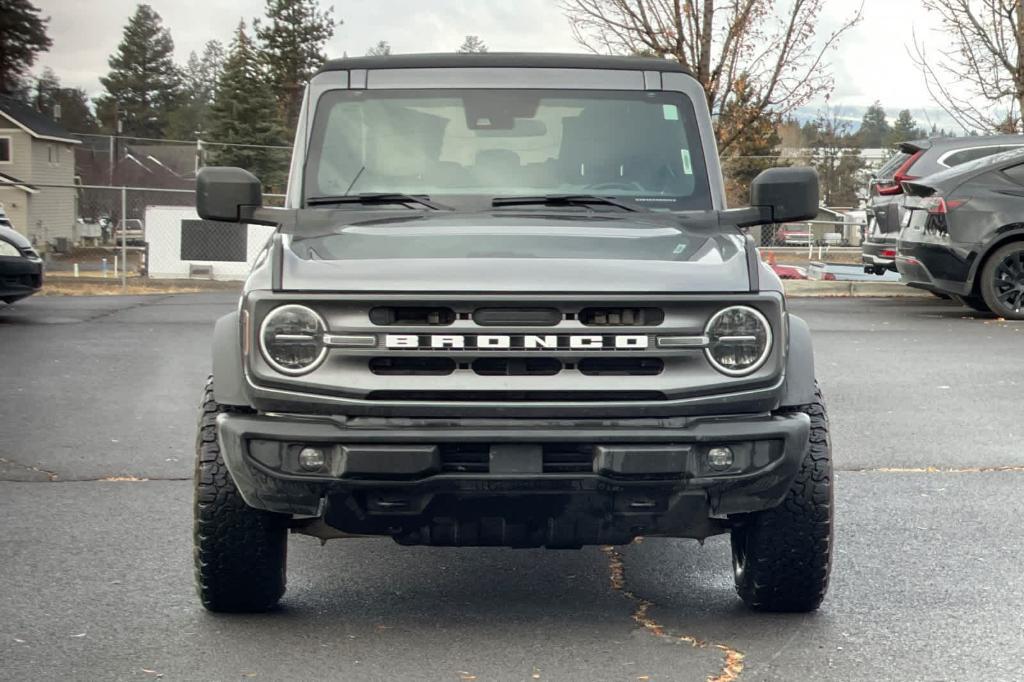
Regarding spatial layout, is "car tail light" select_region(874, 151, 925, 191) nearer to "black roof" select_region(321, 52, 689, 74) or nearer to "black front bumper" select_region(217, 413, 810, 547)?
"black roof" select_region(321, 52, 689, 74)

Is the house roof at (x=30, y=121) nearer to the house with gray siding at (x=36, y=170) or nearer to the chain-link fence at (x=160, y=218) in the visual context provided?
the house with gray siding at (x=36, y=170)

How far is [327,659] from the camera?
484 centimetres

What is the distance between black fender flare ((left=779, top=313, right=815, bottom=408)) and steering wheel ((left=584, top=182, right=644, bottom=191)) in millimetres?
1041

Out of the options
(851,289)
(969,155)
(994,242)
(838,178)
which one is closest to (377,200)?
(994,242)

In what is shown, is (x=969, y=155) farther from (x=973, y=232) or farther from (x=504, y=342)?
(x=504, y=342)

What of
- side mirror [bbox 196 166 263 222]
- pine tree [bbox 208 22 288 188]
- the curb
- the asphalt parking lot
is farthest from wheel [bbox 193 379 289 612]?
pine tree [bbox 208 22 288 188]

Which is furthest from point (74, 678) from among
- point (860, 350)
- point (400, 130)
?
point (860, 350)

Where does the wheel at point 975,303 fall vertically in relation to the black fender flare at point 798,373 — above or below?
below

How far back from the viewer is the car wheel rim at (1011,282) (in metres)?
16.9

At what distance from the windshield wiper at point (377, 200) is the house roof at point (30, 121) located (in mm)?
61875

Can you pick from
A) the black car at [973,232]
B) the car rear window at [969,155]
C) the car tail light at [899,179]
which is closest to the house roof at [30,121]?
the car tail light at [899,179]

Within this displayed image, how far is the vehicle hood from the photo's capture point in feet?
15.7

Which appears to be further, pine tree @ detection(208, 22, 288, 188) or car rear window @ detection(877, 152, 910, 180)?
pine tree @ detection(208, 22, 288, 188)

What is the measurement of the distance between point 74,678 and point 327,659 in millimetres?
746
